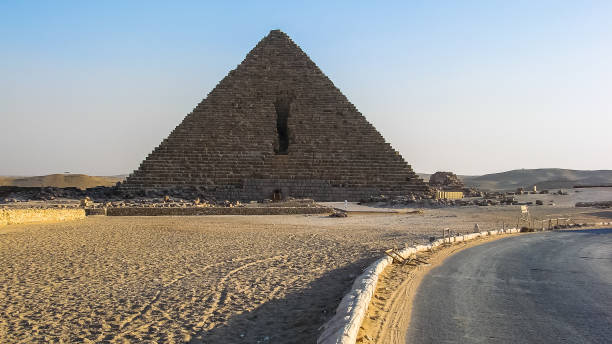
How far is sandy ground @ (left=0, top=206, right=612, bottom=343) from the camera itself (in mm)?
5059

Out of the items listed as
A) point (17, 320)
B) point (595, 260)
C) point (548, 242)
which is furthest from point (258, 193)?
point (17, 320)

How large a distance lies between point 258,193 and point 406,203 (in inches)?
370

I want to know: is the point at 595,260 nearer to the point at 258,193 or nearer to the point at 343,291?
the point at 343,291

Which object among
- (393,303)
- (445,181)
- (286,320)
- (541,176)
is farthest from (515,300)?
(541,176)

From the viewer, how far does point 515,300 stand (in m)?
5.99

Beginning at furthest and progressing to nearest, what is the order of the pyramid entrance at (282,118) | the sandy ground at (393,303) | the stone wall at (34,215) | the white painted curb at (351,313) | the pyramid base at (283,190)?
the pyramid entrance at (282,118) < the pyramid base at (283,190) < the stone wall at (34,215) < the sandy ground at (393,303) < the white painted curb at (351,313)

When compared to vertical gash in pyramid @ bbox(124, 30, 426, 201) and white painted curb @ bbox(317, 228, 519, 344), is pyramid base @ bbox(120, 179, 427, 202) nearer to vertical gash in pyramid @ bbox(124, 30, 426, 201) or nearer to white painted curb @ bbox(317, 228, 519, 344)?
vertical gash in pyramid @ bbox(124, 30, 426, 201)

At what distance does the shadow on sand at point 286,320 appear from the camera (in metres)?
4.80

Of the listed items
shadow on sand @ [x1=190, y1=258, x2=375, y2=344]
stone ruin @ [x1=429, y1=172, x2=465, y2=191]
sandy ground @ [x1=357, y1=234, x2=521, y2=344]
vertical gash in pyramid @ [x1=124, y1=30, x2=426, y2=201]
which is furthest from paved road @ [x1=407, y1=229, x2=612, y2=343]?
stone ruin @ [x1=429, y1=172, x2=465, y2=191]

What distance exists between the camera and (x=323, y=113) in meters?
40.7

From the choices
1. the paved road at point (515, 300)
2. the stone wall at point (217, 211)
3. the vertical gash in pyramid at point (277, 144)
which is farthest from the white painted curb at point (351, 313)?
the vertical gash in pyramid at point (277, 144)

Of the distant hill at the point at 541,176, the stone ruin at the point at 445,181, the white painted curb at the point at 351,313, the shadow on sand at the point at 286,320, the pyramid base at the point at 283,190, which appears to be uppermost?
the distant hill at the point at 541,176

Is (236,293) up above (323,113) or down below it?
below

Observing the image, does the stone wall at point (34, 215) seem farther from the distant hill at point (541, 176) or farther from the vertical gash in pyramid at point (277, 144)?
the distant hill at point (541, 176)
